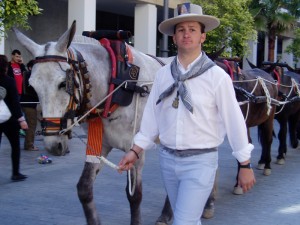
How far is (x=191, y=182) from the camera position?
334 centimetres

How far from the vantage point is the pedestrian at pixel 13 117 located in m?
7.70

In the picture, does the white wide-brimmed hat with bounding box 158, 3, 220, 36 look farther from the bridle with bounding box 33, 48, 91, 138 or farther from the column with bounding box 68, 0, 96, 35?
the column with bounding box 68, 0, 96, 35

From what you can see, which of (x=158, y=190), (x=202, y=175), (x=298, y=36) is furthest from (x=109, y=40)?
(x=298, y=36)

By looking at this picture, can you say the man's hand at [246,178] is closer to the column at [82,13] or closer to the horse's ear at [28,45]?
the horse's ear at [28,45]

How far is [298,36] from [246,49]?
1031cm

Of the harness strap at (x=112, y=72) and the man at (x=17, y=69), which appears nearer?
the harness strap at (x=112, y=72)

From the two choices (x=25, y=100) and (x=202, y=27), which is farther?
(x=25, y=100)

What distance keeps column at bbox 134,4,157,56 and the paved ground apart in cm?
888

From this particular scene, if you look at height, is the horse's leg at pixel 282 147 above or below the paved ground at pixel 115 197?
above

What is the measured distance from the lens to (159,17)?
24000 millimetres

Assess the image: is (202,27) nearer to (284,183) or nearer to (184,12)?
(184,12)

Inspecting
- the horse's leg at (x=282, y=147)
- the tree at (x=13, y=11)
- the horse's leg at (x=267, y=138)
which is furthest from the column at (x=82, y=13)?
the horse's leg at (x=267, y=138)

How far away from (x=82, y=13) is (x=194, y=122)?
39.2 feet

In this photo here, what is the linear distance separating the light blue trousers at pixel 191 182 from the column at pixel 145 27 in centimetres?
1437
